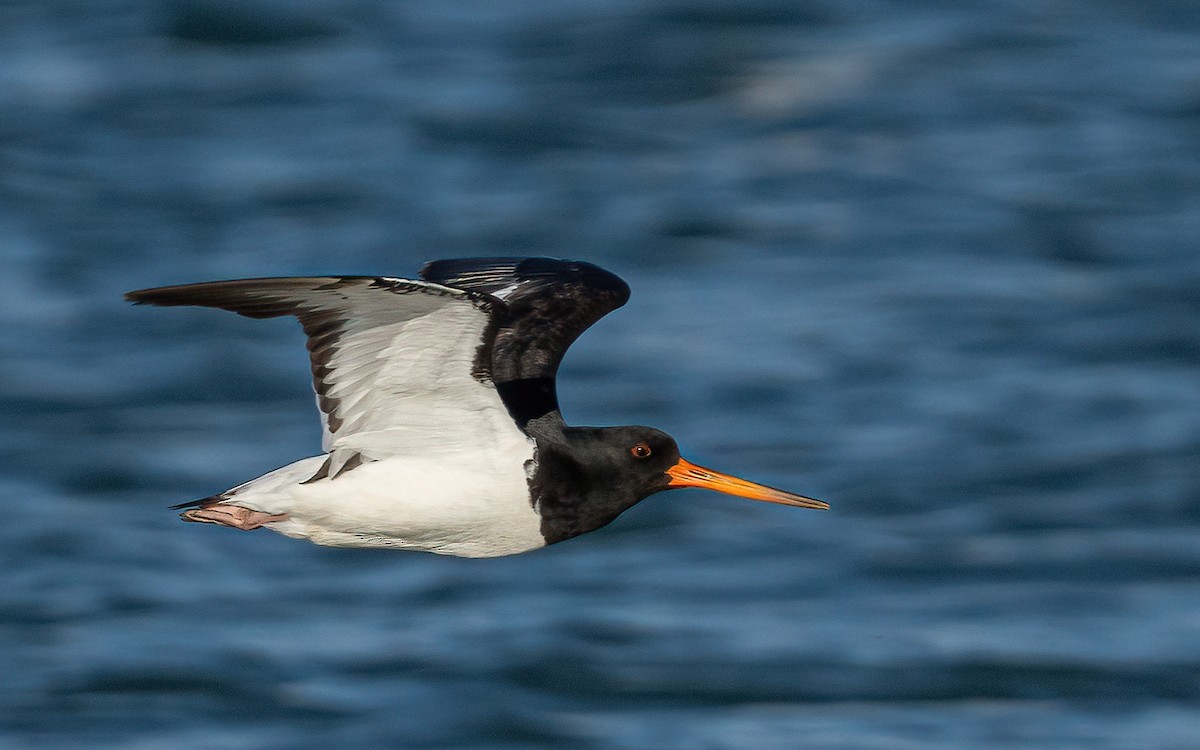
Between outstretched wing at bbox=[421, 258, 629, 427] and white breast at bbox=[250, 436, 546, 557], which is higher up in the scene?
outstretched wing at bbox=[421, 258, 629, 427]

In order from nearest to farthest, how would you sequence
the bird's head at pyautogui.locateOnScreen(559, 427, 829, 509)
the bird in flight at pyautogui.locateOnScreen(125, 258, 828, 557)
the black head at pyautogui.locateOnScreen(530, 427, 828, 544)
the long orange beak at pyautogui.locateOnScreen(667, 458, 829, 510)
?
1. the bird in flight at pyautogui.locateOnScreen(125, 258, 828, 557)
2. the black head at pyautogui.locateOnScreen(530, 427, 828, 544)
3. the bird's head at pyautogui.locateOnScreen(559, 427, 829, 509)
4. the long orange beak at pyautogui.locateOnScreen(667, 458, 829, 510)

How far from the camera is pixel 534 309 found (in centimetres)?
1100

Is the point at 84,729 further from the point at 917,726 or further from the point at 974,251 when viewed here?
the point at 974,251

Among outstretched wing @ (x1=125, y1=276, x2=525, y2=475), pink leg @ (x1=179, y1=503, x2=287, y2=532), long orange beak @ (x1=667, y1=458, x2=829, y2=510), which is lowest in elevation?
pink leg @ (x1=179, y1=503, x2=287, y2=532)

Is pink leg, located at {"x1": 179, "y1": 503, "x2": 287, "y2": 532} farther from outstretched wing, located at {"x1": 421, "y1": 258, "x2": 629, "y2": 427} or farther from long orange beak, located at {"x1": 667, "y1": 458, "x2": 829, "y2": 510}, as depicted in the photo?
long orange beak, located at {"x1": 667, "y1": 458, "x2": 829, "y2": 510}

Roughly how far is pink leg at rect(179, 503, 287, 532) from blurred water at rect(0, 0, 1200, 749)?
868 cm

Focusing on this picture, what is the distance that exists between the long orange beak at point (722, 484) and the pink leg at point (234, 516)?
2299 mm

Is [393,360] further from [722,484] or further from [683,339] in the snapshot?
[683,339]

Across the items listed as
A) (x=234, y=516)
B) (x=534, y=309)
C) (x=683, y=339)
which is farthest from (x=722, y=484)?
(x=683, y=339)

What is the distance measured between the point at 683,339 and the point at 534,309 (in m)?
14.6

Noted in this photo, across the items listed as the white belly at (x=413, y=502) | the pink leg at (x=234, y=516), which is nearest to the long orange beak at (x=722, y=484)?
the white belly at (x=413, y=502)

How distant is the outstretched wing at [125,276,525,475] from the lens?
886 centimetres

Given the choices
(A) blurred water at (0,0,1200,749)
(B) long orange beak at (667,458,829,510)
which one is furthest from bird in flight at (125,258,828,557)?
(A) blurred water at (0,0,1200,749)

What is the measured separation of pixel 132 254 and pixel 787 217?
10546 millimetres
